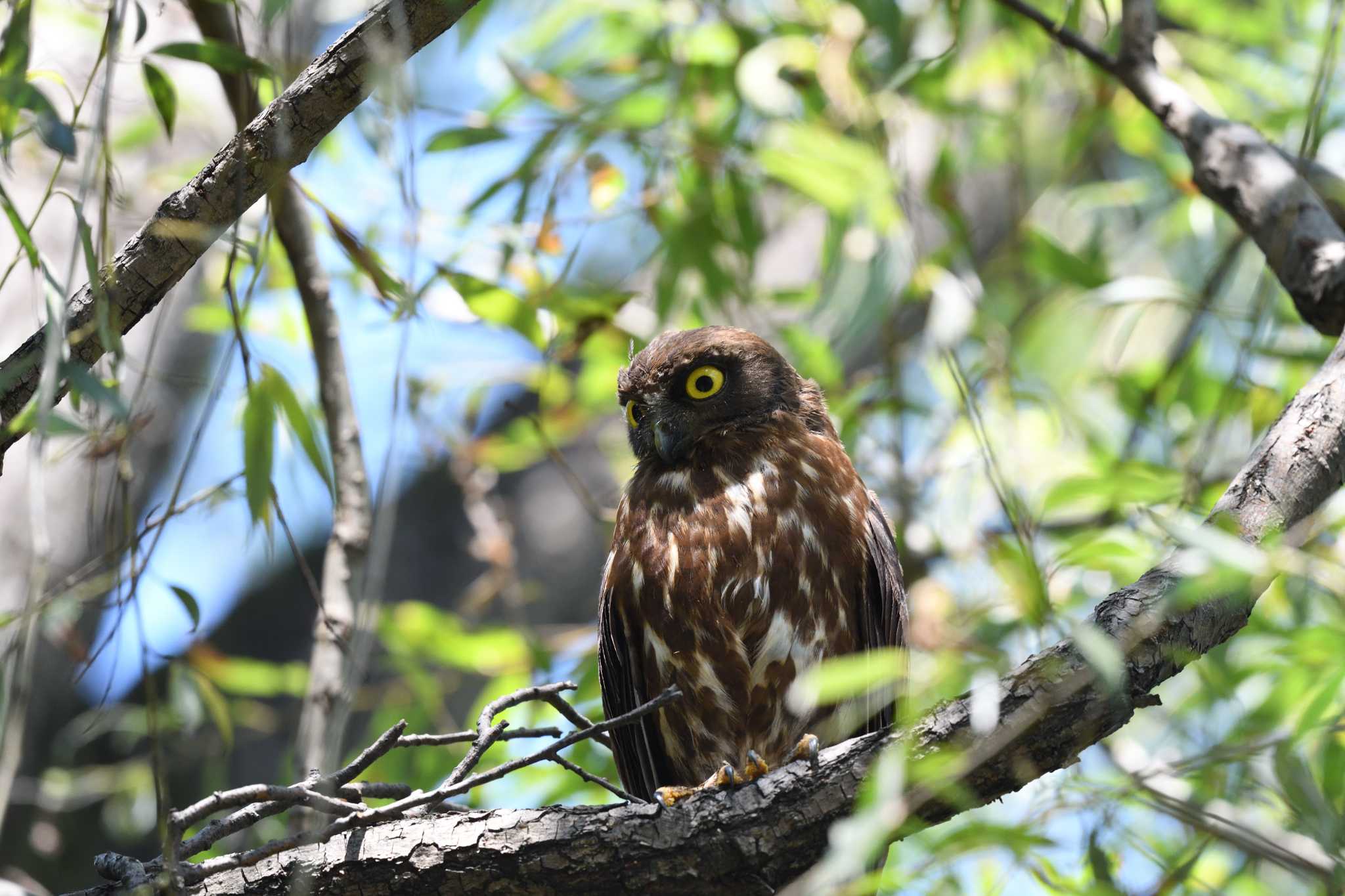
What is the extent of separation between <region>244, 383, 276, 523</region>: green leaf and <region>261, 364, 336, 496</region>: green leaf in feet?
0.09

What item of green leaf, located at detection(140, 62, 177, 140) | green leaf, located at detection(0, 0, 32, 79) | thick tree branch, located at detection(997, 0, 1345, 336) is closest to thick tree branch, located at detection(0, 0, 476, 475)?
green leaf, located at detection(0, 0, 32, 79)

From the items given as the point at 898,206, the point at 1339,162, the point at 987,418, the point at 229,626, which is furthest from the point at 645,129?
the point at 229,626

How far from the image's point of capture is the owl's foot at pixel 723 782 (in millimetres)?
2084

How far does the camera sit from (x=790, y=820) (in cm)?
194

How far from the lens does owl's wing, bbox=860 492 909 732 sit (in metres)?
2.93

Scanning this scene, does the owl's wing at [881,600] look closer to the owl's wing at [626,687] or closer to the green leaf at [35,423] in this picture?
the owl's wing at [626,687]

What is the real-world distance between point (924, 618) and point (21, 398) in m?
2.36

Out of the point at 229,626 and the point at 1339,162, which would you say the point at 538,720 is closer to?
the point at 229,626

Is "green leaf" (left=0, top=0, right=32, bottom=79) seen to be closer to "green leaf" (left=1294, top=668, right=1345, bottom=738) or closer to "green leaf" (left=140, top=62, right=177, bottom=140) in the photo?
"green leaf" (left=140, top=62, right=177, bottom=140)

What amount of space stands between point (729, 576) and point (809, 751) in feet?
2.57

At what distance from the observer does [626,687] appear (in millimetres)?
3053

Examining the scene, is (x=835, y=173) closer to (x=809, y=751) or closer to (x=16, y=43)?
(x=809, y=751)

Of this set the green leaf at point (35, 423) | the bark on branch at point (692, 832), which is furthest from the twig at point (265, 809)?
the green leaf at point (35, 423)

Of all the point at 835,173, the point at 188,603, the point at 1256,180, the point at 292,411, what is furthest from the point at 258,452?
the point at 1256,180
